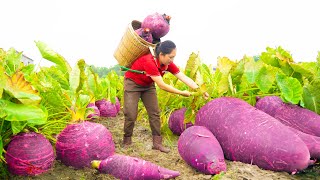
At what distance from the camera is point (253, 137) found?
229cm

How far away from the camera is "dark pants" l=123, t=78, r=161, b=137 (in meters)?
3.20

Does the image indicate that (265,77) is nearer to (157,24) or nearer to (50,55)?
(157,24)

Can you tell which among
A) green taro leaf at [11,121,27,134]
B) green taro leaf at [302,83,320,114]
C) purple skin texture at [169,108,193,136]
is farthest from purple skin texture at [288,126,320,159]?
green taro leaf at [11,121,27,134]

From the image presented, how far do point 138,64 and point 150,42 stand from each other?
0.25 metres

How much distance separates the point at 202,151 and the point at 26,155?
3.65ft

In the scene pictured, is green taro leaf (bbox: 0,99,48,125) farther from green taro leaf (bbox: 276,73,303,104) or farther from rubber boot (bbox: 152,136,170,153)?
green taro leaf (bbox: 276,73,303,104)

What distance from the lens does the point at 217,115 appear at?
2.58 meters

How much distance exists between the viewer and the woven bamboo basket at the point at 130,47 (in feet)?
9.97

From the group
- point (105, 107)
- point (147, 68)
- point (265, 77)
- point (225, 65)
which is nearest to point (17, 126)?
point (147, 68)

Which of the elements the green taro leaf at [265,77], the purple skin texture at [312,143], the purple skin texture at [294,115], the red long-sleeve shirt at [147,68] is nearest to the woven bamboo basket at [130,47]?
the red long-sleeve shirt at [147,68]

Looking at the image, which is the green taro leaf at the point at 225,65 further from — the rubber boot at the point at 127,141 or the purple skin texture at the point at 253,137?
the rubber boot at the point at 127,141

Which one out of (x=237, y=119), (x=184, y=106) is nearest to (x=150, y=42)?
(x=184, y=106)

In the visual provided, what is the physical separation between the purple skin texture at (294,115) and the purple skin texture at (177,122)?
809mm

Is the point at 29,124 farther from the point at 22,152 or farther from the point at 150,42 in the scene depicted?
the point at 150,42
